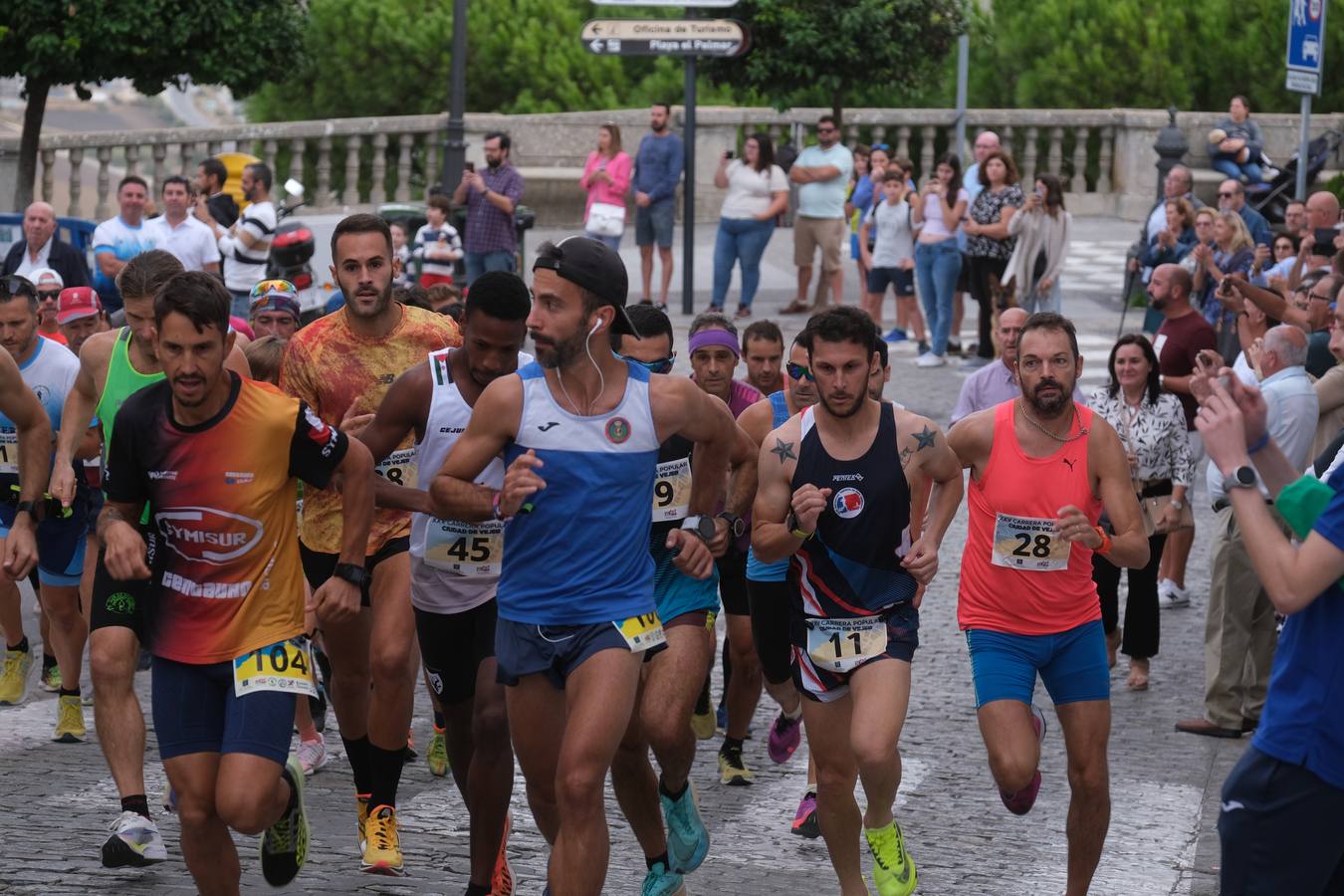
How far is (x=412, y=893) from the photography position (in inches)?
279

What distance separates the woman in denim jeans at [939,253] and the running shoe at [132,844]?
1224cm

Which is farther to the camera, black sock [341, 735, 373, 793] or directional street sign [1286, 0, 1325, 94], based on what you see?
directional street sign [1286, 0, 1325, 94]

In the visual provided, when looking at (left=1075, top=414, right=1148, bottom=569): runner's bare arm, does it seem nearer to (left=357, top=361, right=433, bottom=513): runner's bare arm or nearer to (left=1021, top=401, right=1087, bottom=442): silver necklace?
(left=1021, top=401, right=1087, bottom=442): silver necklace

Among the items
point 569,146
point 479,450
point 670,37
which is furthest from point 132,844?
point 569,146

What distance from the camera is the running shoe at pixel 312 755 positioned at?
8.84 meters

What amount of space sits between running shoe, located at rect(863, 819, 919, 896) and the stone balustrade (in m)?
19.8

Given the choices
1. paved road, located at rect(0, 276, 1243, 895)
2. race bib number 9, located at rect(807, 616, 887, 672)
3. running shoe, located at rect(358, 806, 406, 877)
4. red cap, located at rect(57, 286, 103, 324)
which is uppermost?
red cap, located at rect(57, 286, 103, 324)

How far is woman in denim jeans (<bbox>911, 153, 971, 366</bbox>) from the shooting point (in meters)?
18.6

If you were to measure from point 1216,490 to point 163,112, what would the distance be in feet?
242

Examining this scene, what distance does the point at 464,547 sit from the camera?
7.14m

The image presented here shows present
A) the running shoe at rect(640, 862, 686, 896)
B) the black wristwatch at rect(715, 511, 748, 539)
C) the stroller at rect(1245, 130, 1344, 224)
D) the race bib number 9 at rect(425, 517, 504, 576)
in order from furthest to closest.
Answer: the stroller at rect(1245, 130, 1344, 224) < the race bib number 9 at rect(425, 517, 504, 576) < the running shoe at rect(640, 862, 686, 896) < the black wristwatch at rect(715, 511, 748, 539)

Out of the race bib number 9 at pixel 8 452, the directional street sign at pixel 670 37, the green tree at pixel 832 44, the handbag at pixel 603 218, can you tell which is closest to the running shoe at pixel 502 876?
the race bib number 9 at pixel 8 452

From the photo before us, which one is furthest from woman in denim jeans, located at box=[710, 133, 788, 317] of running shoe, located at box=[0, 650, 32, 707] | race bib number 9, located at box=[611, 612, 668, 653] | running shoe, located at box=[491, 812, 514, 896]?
race bib number 9, located at box=[611, 612, 668, 653]

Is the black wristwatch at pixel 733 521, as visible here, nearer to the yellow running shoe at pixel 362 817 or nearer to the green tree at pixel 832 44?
the yellow running shoe at pixel 362 817
